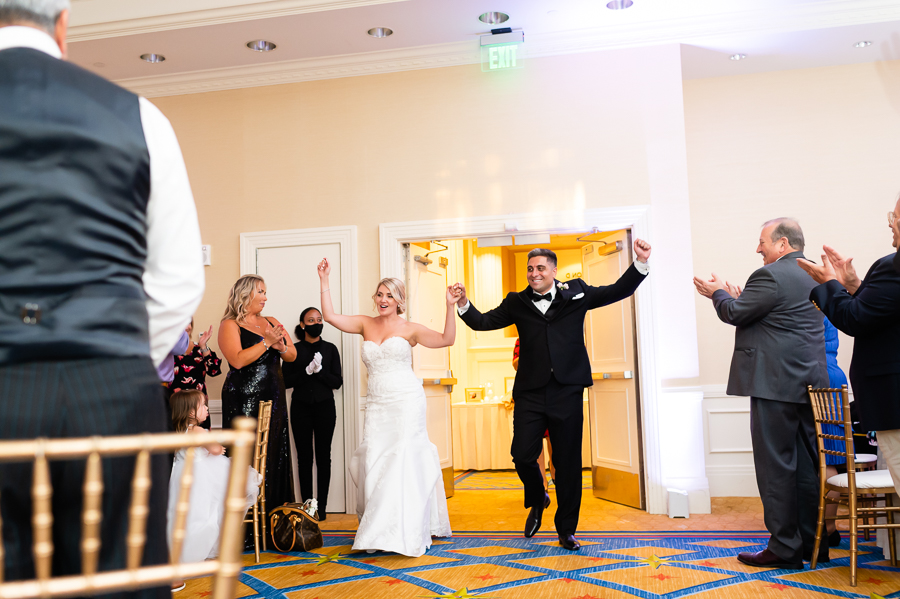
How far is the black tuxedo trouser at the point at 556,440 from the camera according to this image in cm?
458

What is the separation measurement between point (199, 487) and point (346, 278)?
9.21ft

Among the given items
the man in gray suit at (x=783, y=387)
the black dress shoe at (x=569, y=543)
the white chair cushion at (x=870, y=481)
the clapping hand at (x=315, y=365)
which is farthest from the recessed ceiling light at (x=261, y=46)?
the white chair cushion at (x=870, y=481)

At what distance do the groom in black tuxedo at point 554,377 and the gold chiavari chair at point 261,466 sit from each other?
1517mm

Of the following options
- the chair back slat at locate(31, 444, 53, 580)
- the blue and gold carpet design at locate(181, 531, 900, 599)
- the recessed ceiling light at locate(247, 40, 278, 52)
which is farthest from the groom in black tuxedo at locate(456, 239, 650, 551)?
the chair back slat at locate(31, 444, 53, 580)

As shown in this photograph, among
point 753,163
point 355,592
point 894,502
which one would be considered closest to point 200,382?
point 355,592

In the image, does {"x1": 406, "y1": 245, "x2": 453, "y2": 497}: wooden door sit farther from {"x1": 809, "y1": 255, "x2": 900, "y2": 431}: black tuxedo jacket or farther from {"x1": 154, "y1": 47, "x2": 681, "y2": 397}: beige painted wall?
{"x1": 809, "y1": 255, "x2": 900, "y2": 431}: black tuxedo jacket

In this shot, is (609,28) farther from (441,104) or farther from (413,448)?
(413,448)

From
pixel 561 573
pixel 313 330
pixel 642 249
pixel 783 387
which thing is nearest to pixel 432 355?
pixel 313 330

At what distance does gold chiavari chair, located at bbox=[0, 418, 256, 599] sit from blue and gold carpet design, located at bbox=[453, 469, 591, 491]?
628 centimetres

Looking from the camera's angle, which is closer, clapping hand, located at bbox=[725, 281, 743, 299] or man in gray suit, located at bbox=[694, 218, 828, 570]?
man in gray suit, located at bbox=[694, 218, 828, 570]

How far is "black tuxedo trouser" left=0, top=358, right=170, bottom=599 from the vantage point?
1.01 metres

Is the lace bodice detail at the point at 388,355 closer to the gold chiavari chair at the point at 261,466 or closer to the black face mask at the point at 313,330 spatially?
the gold chiavari chair at the point at 261,466

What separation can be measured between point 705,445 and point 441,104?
3815mm

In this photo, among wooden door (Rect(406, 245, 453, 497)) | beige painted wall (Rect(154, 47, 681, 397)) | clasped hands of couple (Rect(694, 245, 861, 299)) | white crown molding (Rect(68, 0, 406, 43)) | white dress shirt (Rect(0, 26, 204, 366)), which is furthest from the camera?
wooden door (Rect(406, 245, 453, 497))
